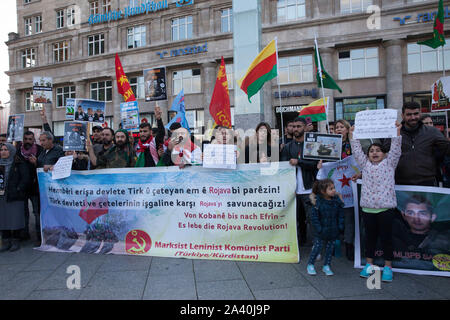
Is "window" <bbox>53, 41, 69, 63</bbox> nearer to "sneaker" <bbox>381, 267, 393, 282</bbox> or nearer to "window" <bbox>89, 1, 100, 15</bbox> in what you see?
"window" <bbox>89, 1, 100, 15</bbox>

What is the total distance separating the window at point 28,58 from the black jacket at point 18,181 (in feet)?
108

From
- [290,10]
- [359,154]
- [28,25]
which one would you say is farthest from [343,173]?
[28,25]

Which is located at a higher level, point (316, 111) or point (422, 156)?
point (316, 111)

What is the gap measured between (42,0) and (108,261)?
1469 inches

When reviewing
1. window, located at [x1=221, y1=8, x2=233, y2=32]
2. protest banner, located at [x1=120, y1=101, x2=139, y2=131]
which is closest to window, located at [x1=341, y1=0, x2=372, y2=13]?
window, located at [x1=221, y1=8, x2=233, y2=32]

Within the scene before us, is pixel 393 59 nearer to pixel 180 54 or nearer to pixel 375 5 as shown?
pixel 375 5

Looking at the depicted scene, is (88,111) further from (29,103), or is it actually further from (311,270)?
(29,103)

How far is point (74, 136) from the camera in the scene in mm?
5031

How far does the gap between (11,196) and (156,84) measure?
3589 millimetres

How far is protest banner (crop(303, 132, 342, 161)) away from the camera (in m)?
4.12

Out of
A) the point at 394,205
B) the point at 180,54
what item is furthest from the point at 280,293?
the point at 180,54

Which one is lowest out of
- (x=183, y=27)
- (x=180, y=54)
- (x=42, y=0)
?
(x=180, y=54)

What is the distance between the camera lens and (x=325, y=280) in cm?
358

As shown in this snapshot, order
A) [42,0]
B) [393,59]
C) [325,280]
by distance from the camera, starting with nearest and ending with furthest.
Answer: [325,280] < [393,59] < [42,0]
